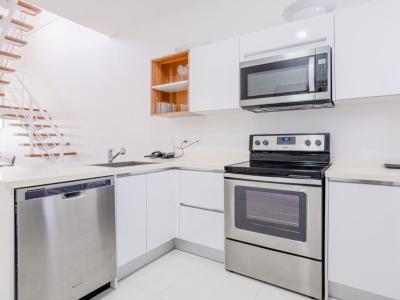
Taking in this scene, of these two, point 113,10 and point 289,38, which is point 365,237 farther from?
point 113,10

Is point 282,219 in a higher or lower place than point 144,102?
lower

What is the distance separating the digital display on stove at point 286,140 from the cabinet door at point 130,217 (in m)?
1.21

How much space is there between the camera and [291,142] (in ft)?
6.67

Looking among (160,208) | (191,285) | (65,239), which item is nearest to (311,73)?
(160,208)

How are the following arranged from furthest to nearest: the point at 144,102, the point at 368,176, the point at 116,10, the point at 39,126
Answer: the point at 39,126 < the point at 144,102 < the point at 116,10 < the point at 368,176

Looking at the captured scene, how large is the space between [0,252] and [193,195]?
1324 millimetres

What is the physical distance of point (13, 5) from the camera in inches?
111

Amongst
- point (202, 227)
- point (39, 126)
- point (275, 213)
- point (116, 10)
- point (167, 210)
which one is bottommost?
point (202, 227)

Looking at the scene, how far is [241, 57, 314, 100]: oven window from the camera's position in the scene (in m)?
1.77

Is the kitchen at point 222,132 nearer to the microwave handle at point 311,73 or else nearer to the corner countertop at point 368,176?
the corner countertop at point 368,176

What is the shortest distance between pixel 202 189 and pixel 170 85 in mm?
1198

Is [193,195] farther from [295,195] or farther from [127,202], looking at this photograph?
[295,195]

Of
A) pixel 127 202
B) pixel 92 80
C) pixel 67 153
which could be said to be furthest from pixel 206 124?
pixel 67 153

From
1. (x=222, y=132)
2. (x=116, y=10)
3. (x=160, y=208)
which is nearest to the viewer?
(x=160, y=208)
